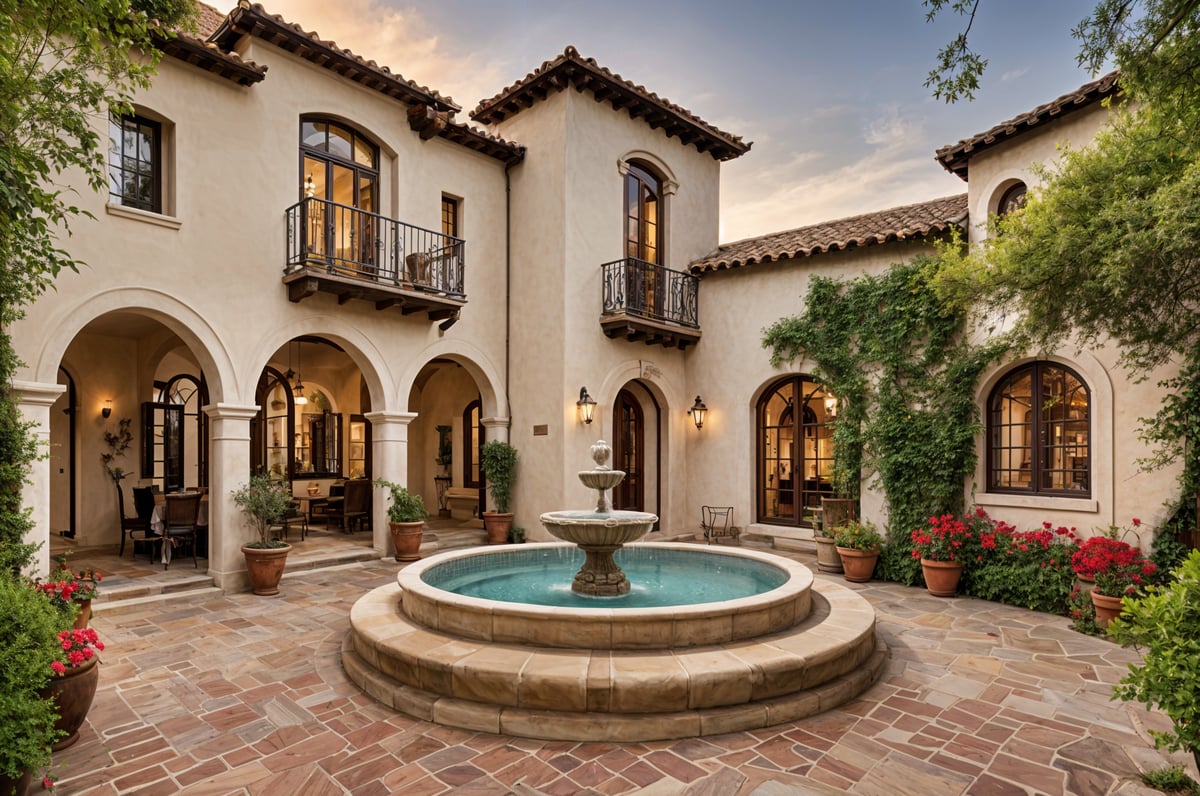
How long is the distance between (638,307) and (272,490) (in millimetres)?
6731

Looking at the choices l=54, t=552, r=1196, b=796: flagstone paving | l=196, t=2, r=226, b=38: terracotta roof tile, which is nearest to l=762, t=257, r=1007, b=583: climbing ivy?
l=54, t=552, r=1196, b=796: flagstone paving

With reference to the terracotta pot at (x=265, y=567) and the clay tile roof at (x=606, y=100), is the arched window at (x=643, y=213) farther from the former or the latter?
the terracotta pot at (x=265, y=567)

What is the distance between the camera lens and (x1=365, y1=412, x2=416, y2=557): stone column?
1034 cm

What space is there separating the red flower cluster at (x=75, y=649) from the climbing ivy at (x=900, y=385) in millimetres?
8928

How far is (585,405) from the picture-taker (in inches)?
441

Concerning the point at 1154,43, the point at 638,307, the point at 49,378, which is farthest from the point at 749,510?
the point at 49,378

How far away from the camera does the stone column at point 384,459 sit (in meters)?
10.3

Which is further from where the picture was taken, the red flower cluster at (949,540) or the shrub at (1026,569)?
the red flower cluster at (949,540)

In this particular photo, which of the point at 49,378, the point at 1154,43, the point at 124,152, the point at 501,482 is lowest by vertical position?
the point at 501,482

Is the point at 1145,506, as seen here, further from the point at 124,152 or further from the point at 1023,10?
the point at 124,152

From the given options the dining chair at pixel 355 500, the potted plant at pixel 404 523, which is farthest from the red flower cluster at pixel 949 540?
the dining chair at pixel 355 500

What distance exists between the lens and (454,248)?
36.4ft

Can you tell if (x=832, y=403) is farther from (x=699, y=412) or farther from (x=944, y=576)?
(x=944, y=576)

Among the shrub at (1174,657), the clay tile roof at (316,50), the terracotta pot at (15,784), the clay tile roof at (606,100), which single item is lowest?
the terracotta pot at (15,784)
